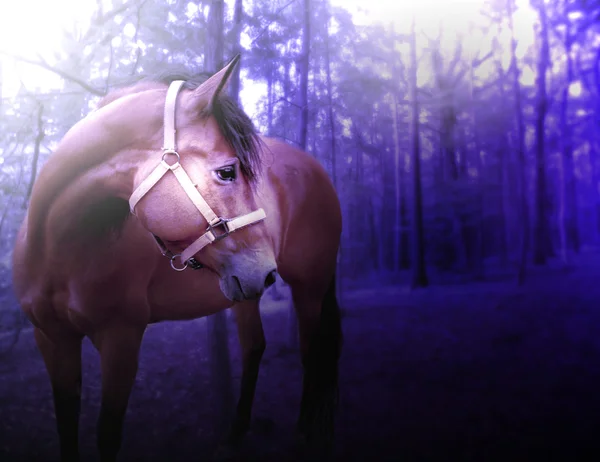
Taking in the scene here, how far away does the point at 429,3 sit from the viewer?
7.19ft

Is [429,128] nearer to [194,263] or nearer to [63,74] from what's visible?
[194,263]

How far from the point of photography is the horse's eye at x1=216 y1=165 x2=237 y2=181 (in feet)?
4.56

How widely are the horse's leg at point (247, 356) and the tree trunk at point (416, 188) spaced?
2.73 ft

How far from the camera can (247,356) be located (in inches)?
84.0

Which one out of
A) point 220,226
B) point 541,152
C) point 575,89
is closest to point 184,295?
point 220,226

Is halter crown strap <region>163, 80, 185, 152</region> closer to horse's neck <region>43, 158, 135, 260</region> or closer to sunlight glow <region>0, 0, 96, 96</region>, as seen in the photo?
horse's neck <region>43, 158, 135, 260</region>

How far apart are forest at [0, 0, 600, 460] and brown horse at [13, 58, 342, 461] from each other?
0.17 metres

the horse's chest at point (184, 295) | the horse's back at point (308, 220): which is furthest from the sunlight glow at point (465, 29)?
the horse's chest at point (184, 295)

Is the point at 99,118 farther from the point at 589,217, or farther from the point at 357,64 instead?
the point at 589,217

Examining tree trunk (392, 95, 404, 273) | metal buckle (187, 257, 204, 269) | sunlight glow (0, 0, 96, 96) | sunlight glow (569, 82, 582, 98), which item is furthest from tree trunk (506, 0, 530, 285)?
sunlight glow (0, 0, 96, 96)

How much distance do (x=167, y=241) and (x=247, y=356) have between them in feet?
3.10

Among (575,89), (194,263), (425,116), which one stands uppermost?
(575,89)

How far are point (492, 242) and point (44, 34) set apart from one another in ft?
9.01

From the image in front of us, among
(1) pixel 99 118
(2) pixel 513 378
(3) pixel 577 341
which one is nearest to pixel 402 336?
(2) pixel 513 378
